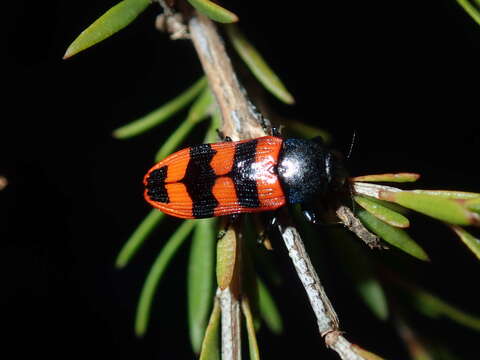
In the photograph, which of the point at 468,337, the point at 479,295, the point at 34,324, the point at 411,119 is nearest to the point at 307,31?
the point at 411,119

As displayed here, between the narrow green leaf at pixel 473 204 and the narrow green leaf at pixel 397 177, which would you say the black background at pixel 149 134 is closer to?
the narrow green leaf at pixel 397 177

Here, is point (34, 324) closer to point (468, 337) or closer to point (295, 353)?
point (295, 353)

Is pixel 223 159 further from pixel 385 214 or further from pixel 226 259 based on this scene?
pixel 385 214

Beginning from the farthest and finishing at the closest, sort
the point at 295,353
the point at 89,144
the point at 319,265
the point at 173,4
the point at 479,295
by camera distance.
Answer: the point at 295,353 < the point at 479,295 < the point at 89,144 < the point at 319,265 < the point at 173,4

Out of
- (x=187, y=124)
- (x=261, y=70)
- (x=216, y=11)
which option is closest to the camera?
(x=216, y=11)

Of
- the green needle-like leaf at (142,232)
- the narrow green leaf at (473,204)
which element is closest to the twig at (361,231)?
the narrow green leaf at (473,204)

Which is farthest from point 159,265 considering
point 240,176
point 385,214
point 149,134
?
point 149,134

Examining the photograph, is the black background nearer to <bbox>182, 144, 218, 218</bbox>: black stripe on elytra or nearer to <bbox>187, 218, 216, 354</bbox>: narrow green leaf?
<bbox>182, 144, 218, 218</bbox>: black stripe on elytra

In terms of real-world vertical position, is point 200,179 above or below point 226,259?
above
